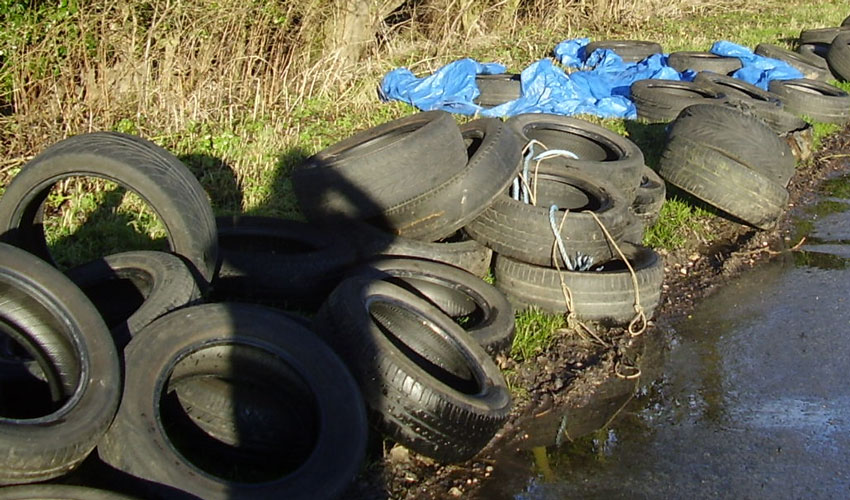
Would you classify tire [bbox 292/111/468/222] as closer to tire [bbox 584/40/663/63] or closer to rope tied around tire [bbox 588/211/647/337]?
rope tied around tire [bbox 588/211/647/337]

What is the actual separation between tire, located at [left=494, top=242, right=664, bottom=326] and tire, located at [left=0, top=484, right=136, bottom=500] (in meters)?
3.41

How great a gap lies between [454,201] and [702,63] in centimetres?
789

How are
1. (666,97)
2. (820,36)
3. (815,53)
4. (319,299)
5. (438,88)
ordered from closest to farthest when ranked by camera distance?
(319,299) → (666,97) → (438,88) → (815,53) → (820,36)

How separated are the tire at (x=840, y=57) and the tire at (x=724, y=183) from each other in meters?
7.80

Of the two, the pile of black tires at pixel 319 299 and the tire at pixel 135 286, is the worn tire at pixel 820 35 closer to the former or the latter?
the pile of black tires at pixel 319 299

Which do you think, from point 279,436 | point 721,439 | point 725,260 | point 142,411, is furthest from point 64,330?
point 725,260

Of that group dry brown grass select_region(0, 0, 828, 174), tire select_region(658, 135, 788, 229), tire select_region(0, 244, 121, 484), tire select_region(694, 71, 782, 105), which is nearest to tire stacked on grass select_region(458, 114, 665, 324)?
tire select_region(658, 135, 788, 229)

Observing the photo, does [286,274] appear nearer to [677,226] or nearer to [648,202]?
[648,202]

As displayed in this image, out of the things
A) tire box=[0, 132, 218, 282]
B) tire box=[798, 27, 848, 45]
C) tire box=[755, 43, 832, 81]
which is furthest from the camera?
tire box=[798, 27, 848, 45]

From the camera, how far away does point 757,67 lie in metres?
13.3

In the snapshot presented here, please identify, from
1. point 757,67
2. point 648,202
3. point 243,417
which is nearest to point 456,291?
point 243,417

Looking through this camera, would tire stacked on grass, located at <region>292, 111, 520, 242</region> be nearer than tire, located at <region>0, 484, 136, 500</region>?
No

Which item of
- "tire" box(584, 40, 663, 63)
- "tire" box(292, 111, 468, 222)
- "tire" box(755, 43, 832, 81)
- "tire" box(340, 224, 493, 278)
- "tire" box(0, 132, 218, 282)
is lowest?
"tire" box(755, 43, 832, 81)

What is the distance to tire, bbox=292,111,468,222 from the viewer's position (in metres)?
6.02
